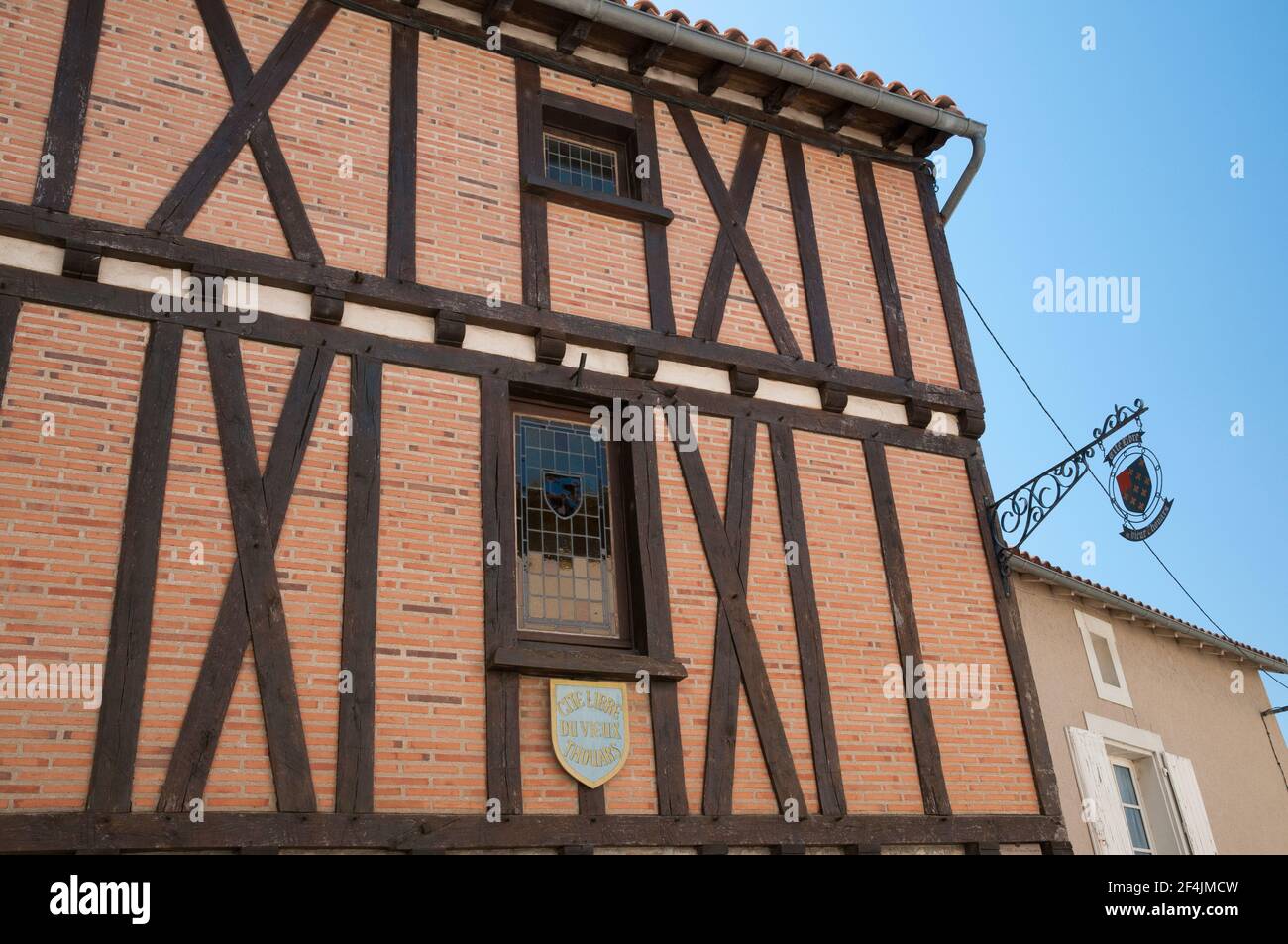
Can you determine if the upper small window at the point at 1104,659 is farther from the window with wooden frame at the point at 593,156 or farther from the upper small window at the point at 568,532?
the window with wooden frame at the point at 593,156

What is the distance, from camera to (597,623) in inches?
278

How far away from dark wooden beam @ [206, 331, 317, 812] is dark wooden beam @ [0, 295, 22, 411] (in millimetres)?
977

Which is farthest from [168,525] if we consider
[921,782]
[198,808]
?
[921,782]

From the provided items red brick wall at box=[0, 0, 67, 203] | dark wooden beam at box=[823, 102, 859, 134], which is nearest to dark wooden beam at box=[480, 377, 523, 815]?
red brick wall at box=[0, 0, 67, 203]

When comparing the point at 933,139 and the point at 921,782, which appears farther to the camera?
the point at 933,139

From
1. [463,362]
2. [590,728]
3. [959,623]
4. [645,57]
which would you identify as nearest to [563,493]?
[463,362]

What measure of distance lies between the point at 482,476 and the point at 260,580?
4.90 feet

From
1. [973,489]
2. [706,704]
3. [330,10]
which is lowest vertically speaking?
[706,704]

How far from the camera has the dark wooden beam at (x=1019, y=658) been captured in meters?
7.70

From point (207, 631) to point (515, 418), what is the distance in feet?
8.03

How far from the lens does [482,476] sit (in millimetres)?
6875
